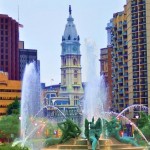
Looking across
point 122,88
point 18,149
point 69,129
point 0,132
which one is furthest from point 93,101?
point 122,88

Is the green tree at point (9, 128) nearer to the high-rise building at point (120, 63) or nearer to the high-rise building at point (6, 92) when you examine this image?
the high-rise building at point (120, 63)

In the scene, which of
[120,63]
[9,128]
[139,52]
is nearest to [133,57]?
[139,52]

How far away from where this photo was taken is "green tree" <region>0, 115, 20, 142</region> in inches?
4092

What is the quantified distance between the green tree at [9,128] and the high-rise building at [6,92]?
152ft

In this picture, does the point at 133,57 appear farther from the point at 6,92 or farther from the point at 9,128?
the point at 6,92

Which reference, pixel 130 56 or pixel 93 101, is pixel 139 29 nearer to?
pixel 130 56

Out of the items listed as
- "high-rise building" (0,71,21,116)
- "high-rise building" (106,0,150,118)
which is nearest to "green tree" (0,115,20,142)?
"high-rise building" (106,0,150,118)

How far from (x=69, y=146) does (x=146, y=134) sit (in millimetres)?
39875

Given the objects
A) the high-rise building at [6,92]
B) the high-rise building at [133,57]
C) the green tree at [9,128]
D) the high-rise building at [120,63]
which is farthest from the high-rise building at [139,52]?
the high-rise building at [6,92]

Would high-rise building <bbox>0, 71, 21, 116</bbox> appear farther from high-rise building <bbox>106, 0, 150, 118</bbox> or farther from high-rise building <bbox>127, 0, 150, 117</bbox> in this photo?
high-rise building <bbox>127, 0, 150, 117</bbox>

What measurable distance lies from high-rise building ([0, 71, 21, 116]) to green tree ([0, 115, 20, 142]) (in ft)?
152

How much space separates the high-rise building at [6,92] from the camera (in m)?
156

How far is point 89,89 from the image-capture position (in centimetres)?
6284

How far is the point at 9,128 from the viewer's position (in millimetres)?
104625
